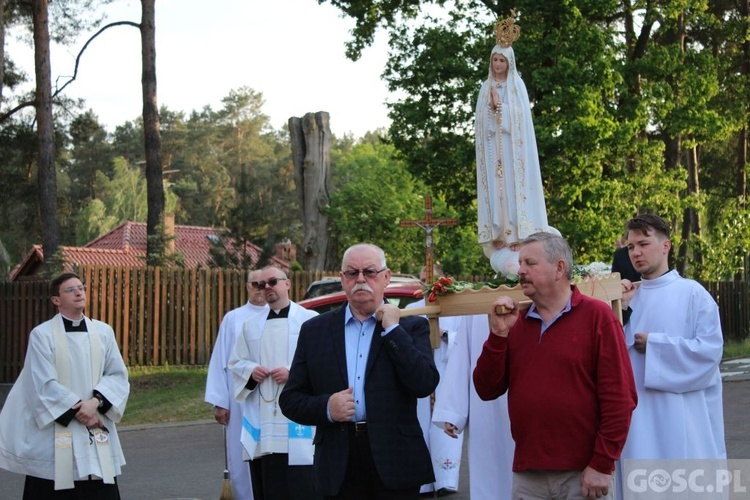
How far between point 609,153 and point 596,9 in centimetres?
341

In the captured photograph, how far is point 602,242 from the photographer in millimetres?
26266

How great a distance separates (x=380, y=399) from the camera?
527 centimetres

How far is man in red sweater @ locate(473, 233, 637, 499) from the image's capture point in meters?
4.76

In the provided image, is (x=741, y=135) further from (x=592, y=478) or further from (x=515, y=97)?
(x=592, y=478)

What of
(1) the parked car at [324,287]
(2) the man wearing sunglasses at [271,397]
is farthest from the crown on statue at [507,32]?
(1) the parked car at [324,287]

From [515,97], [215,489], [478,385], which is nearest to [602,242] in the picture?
[215,489]

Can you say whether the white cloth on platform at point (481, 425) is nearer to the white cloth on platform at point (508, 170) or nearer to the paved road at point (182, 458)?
the white cloth on platform at point (508, 170)

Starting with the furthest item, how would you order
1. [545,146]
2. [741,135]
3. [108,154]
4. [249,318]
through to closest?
[108,154]
[741,135]
[545,146]
[249,318]

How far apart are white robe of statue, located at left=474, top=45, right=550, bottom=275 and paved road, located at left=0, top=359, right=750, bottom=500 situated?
3541 millimetres

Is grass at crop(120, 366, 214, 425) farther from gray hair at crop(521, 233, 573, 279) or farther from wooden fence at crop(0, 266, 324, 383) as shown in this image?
gray hair at crop(521, 233, 573, 279)

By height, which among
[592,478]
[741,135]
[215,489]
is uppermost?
[741,135]

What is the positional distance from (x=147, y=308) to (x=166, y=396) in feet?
12.1
